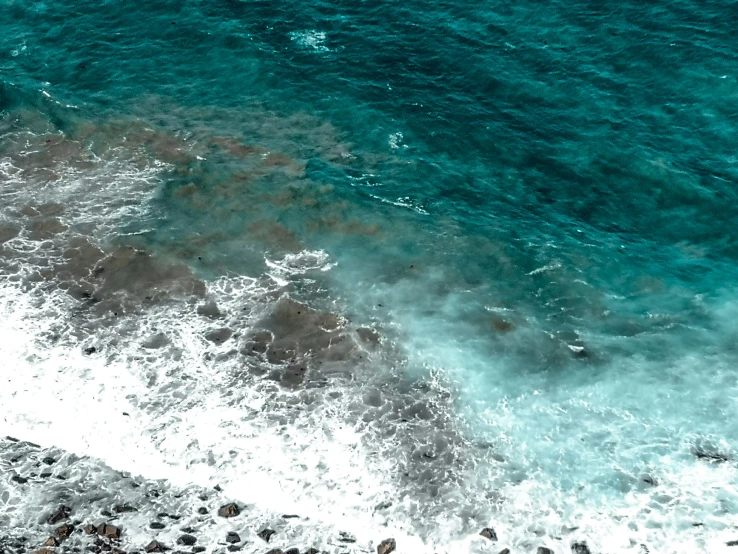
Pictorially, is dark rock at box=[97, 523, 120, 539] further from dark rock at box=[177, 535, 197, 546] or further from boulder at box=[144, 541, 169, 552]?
dark rock at box=[177, 535, 197, 546]

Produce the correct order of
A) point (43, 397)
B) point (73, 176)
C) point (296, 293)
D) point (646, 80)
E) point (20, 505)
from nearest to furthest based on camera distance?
point (20, 505) → point (43, 397) → point (296, 293) → point (73, 176) → point (646, 80)

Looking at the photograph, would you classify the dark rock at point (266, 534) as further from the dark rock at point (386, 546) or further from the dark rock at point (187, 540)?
the dark rock at point (386, 546)

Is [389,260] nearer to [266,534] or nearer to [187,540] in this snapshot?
[266,534]

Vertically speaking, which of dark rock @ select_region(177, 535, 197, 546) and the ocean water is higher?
the ocean water

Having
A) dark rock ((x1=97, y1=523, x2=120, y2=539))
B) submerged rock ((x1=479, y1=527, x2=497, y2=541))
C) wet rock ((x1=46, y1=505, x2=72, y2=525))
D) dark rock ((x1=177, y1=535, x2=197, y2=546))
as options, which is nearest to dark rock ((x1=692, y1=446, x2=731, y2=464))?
submerged rock ((x1=479, y1=527, x2=497, y2=541))

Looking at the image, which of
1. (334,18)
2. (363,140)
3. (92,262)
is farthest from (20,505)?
(334,18)

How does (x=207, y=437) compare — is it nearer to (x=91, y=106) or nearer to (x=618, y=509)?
(x=618, y=509)

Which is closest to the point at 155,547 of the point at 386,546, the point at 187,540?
the point at 187,540
